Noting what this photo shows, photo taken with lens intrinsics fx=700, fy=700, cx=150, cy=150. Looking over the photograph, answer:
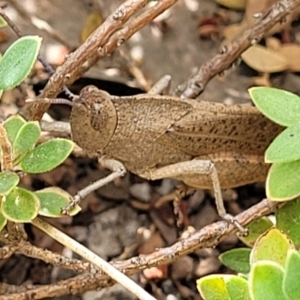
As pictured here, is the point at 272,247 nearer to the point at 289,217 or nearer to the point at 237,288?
the point at 237,288

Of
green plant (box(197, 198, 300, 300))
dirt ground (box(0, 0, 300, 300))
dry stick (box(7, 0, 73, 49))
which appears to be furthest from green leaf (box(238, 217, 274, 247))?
dry stick (box(7, 0, 73, 49))

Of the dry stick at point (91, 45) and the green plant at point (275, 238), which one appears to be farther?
the dry stick at point (91, 45)

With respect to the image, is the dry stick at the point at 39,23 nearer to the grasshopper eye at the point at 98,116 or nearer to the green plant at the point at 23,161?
the grasshopper eye at the point at 98,116

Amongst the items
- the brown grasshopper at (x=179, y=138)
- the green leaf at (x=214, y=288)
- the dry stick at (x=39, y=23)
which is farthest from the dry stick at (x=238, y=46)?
the green leaf at (x=214, y=288)

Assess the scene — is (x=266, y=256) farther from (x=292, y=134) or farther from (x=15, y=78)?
(x=15, y=78)

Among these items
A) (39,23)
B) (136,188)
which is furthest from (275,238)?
(39,23)

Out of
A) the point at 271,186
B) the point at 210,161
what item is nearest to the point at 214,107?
the point at 210,161
